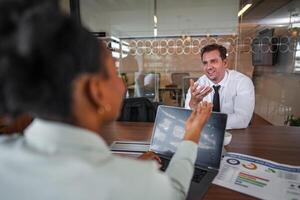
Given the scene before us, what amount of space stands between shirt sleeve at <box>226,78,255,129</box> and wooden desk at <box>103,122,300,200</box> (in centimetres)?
7

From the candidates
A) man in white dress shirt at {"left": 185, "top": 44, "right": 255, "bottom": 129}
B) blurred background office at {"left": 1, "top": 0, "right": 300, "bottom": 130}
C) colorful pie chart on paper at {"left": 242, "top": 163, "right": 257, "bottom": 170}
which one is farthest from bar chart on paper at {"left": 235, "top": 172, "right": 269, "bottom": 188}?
blurred background office at {"left": 1, "top": 0, "right": 300, "bottom": 130}

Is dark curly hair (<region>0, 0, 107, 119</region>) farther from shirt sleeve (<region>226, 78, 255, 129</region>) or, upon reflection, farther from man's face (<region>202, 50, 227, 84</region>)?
man's face (<region>202, 50, 227, 84</region>)

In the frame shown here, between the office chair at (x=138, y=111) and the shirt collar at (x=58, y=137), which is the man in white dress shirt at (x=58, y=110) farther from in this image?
the office chair at (x=138, y=111)

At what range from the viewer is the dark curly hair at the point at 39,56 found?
1.32 ft

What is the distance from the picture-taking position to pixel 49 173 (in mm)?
439

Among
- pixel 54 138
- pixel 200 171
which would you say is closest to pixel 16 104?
pixel 54 138

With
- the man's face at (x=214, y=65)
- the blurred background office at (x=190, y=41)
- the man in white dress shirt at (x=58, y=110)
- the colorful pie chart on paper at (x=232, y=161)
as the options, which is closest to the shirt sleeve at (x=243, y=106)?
the man's face at (x=214, y=65)

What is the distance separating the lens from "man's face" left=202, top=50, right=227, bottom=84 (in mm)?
2055

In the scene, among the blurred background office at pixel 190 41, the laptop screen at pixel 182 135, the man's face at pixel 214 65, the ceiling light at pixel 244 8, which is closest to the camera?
the laptop screen at pixel 182 135

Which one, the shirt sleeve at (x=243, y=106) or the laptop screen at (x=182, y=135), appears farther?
the shirt sleeve at (x=243, y=106)

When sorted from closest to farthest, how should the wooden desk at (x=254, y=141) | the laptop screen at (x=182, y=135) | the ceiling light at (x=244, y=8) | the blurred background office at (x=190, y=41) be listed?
the wooden desk at (x=254, y=141) < the laptop screen at (x=182, y=135) < the blurred background office at (x=190, y=41) < the ceiling light at (x=244, y=8)

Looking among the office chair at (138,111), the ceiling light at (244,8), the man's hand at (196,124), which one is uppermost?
the ceiling light at (244,8)

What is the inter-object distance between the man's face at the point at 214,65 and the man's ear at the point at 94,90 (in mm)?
1704

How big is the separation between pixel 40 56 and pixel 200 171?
31.0 inches
